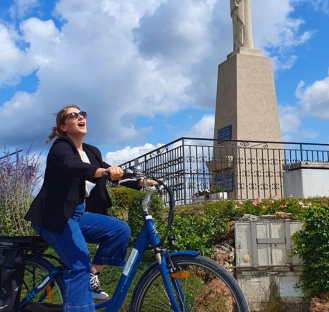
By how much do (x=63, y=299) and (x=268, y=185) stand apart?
993 cm

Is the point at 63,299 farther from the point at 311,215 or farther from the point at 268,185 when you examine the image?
the point at 268,185

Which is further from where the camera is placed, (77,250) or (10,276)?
(10,276)

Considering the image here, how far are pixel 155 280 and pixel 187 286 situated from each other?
0.98 ft

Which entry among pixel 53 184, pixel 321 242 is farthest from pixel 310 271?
pixel 53 184

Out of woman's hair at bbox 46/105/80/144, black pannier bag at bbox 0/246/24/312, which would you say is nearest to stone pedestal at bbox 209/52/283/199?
woman's hair at bbox 46/105/80/144

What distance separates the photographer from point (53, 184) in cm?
287

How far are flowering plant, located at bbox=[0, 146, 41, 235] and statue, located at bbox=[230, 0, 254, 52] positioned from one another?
26.0 ft

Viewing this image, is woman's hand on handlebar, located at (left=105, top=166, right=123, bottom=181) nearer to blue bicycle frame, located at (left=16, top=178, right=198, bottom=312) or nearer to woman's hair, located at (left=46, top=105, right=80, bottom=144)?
blue bicycle frame, located at (left=16, top=178, right=198, bottom=312)

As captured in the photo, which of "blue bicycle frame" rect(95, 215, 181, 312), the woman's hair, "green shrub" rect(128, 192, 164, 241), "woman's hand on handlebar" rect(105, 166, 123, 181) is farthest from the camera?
"green shrub" rect(128, 192, 164, 241)

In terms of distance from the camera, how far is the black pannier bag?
10.0 ft

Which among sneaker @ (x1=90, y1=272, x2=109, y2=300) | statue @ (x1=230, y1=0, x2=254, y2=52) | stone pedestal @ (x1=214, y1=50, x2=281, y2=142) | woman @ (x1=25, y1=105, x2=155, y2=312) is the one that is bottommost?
sneaker @ (x1=90, y1=272, x2=109, y2=300)

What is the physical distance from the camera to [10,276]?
3.10 m

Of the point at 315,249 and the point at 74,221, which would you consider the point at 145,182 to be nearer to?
the point at 74,221

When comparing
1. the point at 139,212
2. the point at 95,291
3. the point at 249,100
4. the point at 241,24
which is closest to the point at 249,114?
the point at 249,100
